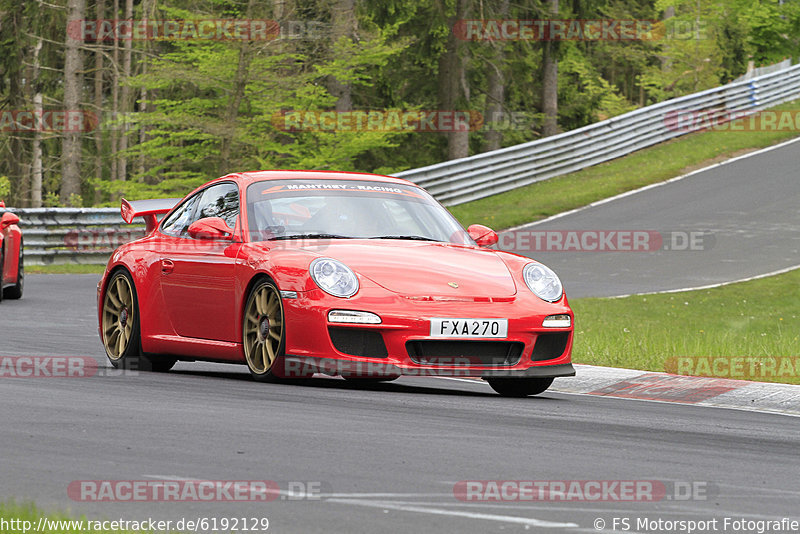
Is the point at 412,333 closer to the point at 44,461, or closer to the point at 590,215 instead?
the point at 44,461

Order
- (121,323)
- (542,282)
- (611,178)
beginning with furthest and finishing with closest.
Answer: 1. (611,178)
2. (121,323)
3. (542,282)

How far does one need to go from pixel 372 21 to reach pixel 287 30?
4704mm

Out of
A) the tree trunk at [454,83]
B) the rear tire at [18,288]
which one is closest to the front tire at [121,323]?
the rear tire at [18,288]

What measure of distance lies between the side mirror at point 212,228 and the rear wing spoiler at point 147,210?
1604mm

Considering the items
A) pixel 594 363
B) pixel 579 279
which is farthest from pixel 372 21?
pixel 594 363

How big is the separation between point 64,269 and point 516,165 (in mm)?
11356

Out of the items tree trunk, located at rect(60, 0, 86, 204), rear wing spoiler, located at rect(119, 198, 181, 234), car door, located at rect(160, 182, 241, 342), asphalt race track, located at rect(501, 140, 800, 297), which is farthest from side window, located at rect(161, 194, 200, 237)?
tree trunk, located at rect(60, 0, 86, 204)

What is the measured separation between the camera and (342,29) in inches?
1284

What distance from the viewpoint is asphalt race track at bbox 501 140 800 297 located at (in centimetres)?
2016

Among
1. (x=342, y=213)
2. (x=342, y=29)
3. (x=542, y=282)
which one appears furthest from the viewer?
(x=342, y=29)

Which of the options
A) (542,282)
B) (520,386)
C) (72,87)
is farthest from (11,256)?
(72,87)

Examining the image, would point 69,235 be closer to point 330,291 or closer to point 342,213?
point 342,213

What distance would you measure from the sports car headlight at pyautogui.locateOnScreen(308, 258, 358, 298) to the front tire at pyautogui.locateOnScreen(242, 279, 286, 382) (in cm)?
29

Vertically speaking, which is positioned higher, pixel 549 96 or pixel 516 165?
pixel 549 96
